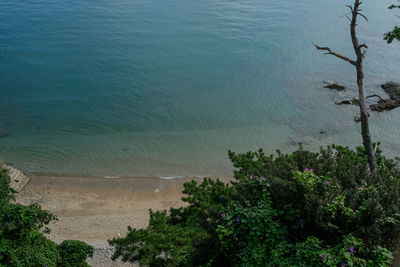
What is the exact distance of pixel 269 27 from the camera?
32.7 m

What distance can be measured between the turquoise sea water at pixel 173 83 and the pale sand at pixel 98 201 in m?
0.87

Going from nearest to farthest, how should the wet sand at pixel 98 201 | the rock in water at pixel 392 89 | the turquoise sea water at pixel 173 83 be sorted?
the wet sand at pixel 98 201 < the turquoise sea water at pixel 173 83 < the rock in water at pixel 392 89

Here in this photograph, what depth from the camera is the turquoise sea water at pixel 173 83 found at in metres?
18.2

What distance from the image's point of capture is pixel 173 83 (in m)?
24.0

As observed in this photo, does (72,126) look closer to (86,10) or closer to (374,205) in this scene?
(374,205)

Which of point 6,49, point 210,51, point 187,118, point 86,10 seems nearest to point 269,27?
point 210,51

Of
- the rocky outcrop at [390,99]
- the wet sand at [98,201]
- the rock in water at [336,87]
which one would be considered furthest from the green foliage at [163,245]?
the rock in water at [336,87]

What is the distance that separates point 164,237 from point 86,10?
34690 millimetres

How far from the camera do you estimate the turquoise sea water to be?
1816 cm

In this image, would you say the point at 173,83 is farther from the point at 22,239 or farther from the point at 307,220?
the point at 307,220

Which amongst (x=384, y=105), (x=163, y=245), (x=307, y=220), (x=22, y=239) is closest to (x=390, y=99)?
(x=384, y=105)

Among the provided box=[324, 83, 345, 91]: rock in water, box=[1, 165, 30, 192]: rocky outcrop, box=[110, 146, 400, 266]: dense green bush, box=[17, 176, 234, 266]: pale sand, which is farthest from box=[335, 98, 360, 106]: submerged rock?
box=[1, 165, 30, 192]: rocky outcrop

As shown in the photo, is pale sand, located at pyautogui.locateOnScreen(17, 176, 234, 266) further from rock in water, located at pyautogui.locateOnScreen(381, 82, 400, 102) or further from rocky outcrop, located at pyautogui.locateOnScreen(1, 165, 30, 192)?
rock in water, located at pyautogui.locateOnScreen(381, 82, 400, 102)

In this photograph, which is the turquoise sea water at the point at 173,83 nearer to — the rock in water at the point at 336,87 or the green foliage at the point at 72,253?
the rock in water at the point at 336,87
